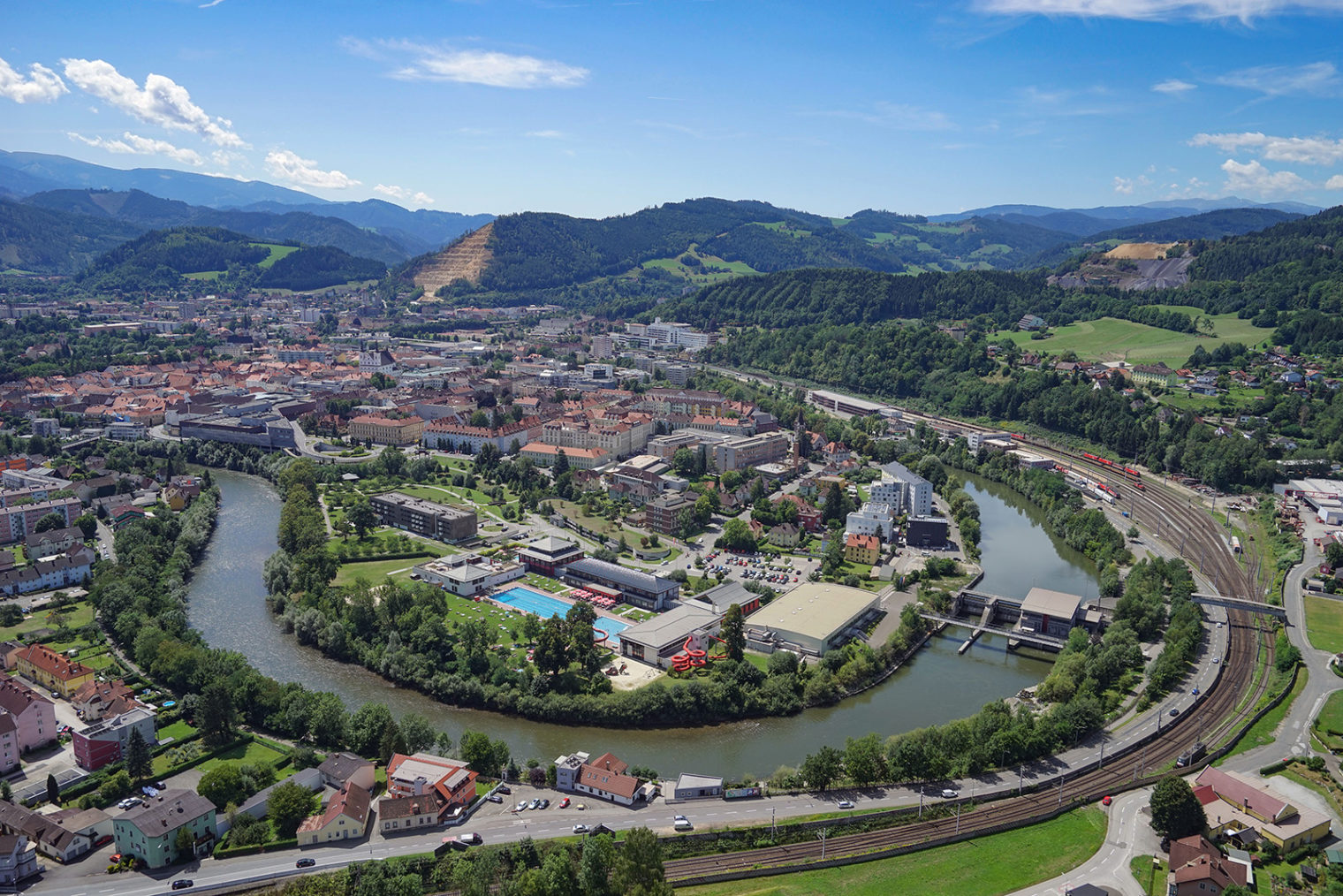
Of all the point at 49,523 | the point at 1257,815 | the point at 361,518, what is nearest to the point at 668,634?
the point at 1257,815

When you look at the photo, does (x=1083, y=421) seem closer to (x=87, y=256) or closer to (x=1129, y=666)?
(x=1129, y=666)

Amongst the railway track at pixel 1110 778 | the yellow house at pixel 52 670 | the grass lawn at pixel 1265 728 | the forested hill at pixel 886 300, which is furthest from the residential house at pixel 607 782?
the forested hill at pixel 886 300

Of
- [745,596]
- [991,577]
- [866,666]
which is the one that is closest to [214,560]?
[745,596]

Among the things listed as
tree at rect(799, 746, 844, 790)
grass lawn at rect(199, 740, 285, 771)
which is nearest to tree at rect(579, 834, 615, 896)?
tree at rect(799, 746, 844, 790)

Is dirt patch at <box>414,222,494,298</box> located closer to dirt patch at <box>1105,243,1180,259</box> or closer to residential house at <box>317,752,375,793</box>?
dirt patch at <box>1105,243,1180,259</box>

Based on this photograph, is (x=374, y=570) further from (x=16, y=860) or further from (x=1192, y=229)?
(x=1192, y=229)

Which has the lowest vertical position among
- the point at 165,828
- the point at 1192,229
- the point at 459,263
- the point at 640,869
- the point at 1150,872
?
the point at 165,828
